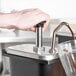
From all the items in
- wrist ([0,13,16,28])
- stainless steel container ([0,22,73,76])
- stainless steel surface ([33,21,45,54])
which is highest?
wrist ([0,13,16,28])

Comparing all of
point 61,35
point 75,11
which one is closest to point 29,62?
point 61,35

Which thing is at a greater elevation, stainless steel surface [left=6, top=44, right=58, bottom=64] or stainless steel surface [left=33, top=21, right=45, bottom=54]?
stainless steel surface [left=33, top=21, right=45, bottom=54]

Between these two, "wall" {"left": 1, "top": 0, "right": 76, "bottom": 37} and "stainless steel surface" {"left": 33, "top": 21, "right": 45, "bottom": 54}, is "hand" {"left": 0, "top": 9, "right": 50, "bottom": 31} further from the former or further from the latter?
"wall" {"left": 1, "top": 0, "right": 76, "bottom": 37}

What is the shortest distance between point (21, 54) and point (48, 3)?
→ 136cm

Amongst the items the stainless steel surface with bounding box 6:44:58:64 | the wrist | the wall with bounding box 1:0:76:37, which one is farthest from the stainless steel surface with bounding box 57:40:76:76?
the wall with bounding box 1:0:76:37

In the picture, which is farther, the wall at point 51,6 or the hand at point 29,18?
the wall at point 51,6

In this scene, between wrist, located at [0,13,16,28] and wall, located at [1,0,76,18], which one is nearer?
wrist, located at [0,13,16,28]

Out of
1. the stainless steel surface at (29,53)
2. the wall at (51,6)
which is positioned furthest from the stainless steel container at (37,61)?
the wall at (51,6)

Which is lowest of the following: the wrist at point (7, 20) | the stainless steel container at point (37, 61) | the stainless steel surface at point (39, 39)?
the stainless steel container at point (37, 61)

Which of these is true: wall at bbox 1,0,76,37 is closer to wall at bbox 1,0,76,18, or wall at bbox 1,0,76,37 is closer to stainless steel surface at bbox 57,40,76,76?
wall at bbox 1,0,76,18

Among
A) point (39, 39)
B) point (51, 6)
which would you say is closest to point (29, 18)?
point (39, 39)

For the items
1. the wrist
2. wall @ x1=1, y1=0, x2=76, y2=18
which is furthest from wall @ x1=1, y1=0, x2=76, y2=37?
the wrist

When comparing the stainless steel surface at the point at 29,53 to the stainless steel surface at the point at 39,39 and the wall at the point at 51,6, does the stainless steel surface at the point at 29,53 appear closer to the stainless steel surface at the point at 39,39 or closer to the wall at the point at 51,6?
the stainless steel surface at the point at 39,39

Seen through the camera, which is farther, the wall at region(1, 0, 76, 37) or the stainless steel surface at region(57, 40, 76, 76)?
the wall at region(1, 0, 76, 37)
